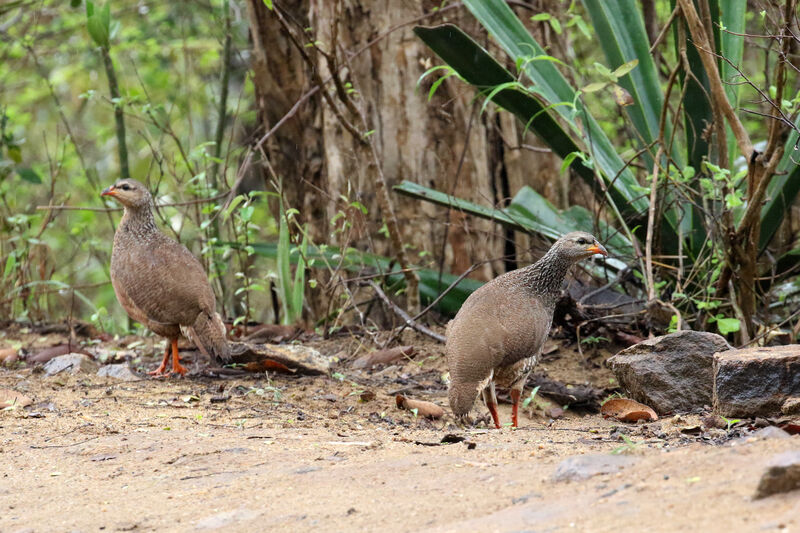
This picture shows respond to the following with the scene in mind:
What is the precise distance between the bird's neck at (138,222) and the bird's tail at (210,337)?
984 millimetres

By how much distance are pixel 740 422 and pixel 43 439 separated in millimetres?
3423

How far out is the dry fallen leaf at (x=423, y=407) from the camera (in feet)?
17.1

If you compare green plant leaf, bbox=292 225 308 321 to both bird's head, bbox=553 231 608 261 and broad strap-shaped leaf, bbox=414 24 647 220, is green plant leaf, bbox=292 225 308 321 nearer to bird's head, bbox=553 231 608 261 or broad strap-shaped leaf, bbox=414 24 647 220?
broad strap-shaped leaf, bbox=414 24 647 220

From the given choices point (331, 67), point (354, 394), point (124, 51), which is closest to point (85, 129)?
point (124, 51)

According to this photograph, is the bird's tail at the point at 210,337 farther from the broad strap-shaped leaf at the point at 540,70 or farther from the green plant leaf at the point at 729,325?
the green plant leaf at the point at 729,325

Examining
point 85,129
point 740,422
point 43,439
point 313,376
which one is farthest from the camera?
point 85,129

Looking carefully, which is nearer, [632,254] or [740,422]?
[740,422]

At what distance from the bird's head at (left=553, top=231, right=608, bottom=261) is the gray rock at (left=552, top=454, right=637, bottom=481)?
2.68 meters

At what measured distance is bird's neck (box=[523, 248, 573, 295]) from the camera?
5547 mm

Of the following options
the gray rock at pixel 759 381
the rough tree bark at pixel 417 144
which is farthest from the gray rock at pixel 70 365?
the gray rock at pixel 759 381

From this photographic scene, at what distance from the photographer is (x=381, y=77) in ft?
25.6

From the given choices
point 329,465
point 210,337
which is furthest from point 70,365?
point 329,465

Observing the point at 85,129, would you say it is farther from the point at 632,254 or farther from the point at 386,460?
the point at 386,460

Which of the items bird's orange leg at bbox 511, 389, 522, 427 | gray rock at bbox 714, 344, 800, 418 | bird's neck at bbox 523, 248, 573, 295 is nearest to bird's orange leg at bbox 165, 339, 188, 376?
bird's orange leg at bbox 511, 389, 522, 427
